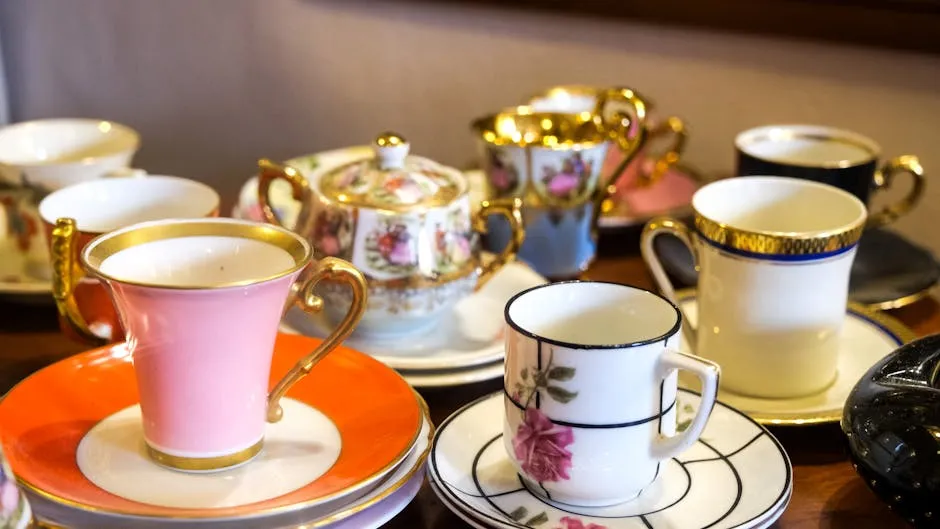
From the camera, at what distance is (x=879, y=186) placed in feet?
2.75

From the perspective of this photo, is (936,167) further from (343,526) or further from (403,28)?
(343,526)

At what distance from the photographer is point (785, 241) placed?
0.63 meters

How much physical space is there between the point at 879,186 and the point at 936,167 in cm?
25

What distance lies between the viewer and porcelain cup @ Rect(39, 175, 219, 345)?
2.17ft

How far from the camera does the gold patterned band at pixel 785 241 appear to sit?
2.08ft

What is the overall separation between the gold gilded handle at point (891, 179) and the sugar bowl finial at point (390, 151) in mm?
392

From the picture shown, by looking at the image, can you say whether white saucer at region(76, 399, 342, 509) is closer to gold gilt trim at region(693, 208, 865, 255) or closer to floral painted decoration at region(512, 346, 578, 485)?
floral painted decoration at region(512, 346, 578, 485)

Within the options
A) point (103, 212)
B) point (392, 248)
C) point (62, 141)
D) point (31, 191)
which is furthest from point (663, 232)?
point (62, 141)

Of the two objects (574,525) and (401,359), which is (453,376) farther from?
(574,525)

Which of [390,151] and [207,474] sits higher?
[390,151]

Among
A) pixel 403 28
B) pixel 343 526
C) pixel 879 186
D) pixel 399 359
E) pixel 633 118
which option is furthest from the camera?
pixel 403 28

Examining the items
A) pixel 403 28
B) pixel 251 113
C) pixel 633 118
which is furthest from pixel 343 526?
pixel 251 113

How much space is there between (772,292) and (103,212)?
474 millimetres

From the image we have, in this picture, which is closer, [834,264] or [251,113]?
[834,264]
